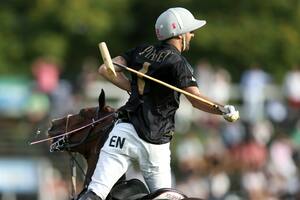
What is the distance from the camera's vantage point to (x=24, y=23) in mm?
34406

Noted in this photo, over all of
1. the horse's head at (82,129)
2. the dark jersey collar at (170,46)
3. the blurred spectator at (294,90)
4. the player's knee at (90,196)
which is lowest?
the player's knee at (90,196)

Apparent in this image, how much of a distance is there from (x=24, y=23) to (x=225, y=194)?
13.2 meters

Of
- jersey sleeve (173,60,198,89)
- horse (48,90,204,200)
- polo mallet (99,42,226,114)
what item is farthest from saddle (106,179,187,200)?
jersey sleeve (173,60,198,89)

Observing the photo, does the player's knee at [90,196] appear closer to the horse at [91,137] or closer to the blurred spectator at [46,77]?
the horse at [91,137]

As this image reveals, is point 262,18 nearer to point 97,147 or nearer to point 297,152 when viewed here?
point 297,152

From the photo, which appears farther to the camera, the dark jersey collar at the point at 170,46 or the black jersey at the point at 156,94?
the dark jersey collar at the point at 170,46

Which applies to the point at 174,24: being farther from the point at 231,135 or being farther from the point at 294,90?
the point at 294,90

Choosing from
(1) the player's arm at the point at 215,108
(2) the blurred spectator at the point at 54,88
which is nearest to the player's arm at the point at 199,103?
(1) the player's arm at the point at 215,108

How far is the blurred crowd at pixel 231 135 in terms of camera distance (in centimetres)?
2294

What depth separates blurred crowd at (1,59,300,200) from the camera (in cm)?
2294

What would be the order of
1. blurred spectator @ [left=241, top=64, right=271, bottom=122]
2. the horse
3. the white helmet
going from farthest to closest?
1. blurred spectator @ [left=241, top=64, right=271, bottom=122]
2. the horse
3. the white helmet

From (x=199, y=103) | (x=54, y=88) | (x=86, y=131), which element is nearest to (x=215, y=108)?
(x=199, y=103)

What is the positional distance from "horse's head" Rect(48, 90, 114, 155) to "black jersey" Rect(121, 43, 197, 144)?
0.58 m

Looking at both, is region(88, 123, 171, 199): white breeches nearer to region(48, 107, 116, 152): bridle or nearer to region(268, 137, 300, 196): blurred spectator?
region(48, 107, 116, 152): bridle
